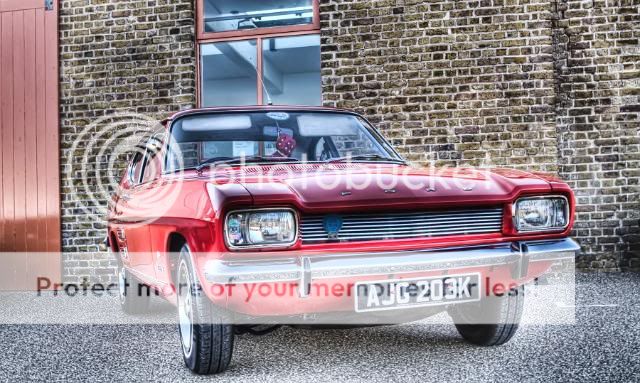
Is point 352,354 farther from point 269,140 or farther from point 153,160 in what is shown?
point 153,160

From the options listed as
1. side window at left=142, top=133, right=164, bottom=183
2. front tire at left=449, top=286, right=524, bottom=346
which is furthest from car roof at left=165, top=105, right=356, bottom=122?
front tire at left=449, top=286, right=524, bottom=346

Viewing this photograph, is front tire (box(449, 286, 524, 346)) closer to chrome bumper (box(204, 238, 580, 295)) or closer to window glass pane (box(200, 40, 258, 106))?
chrome bumper (box(204, 238, 580, 295))

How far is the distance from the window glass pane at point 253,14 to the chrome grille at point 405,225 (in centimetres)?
445

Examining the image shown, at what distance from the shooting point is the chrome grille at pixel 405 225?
2.78m

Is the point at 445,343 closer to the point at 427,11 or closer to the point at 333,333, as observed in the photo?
the point at 333,333

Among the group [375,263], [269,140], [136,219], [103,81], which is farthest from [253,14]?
[375,263]

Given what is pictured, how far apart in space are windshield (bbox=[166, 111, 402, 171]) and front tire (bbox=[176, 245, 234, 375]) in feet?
2.40

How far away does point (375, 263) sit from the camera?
2750 mm

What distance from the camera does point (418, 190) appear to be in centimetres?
289

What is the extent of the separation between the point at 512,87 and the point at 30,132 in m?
5.24

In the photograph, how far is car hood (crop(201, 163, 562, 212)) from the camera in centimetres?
274

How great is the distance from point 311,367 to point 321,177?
104 centimetres

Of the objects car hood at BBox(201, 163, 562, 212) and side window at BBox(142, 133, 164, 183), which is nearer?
car hood at BBox(201, 163, 562, 212)

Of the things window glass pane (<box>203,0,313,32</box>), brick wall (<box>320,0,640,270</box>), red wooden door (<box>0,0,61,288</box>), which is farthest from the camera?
red wooden door (<box>0,0,61,288</box>)
